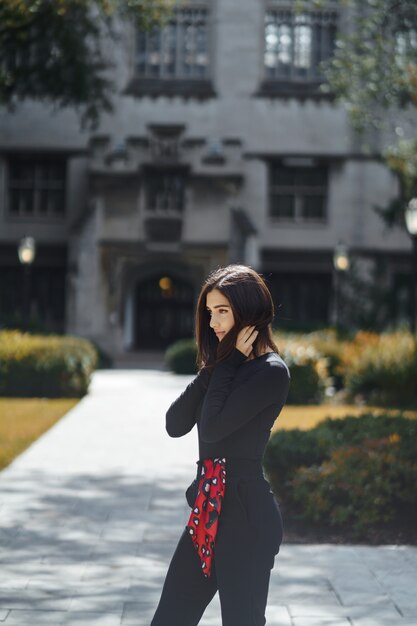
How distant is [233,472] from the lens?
3.87m

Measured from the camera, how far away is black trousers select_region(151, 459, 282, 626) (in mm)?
3785

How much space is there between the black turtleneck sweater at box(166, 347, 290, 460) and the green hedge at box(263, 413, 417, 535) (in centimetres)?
420

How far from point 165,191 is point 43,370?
1384 centimetres

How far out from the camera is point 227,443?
3.90m

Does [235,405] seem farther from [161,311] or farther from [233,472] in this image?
[161,311]

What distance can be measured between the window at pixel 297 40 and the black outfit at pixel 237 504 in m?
31.9

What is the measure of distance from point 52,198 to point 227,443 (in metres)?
31.8

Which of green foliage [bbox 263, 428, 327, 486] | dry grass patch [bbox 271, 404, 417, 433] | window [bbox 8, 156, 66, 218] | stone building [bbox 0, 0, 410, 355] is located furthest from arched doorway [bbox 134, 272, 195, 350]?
green foliage [bbox 263, 428, 327, 486]

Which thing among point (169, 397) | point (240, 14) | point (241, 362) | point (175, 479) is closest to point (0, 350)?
point (169, 397)

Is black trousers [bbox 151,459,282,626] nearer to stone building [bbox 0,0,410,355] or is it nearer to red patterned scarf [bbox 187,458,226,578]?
red patterned scarf [bbox 187,458,226,578]

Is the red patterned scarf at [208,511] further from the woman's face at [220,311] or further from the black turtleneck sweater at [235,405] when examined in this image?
the woman's face at [220,311]

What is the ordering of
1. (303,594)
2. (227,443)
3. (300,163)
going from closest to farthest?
(227,443), (303,594), (300,163)

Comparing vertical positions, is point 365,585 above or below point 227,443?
below

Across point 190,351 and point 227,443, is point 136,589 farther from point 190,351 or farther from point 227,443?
point 190,351
